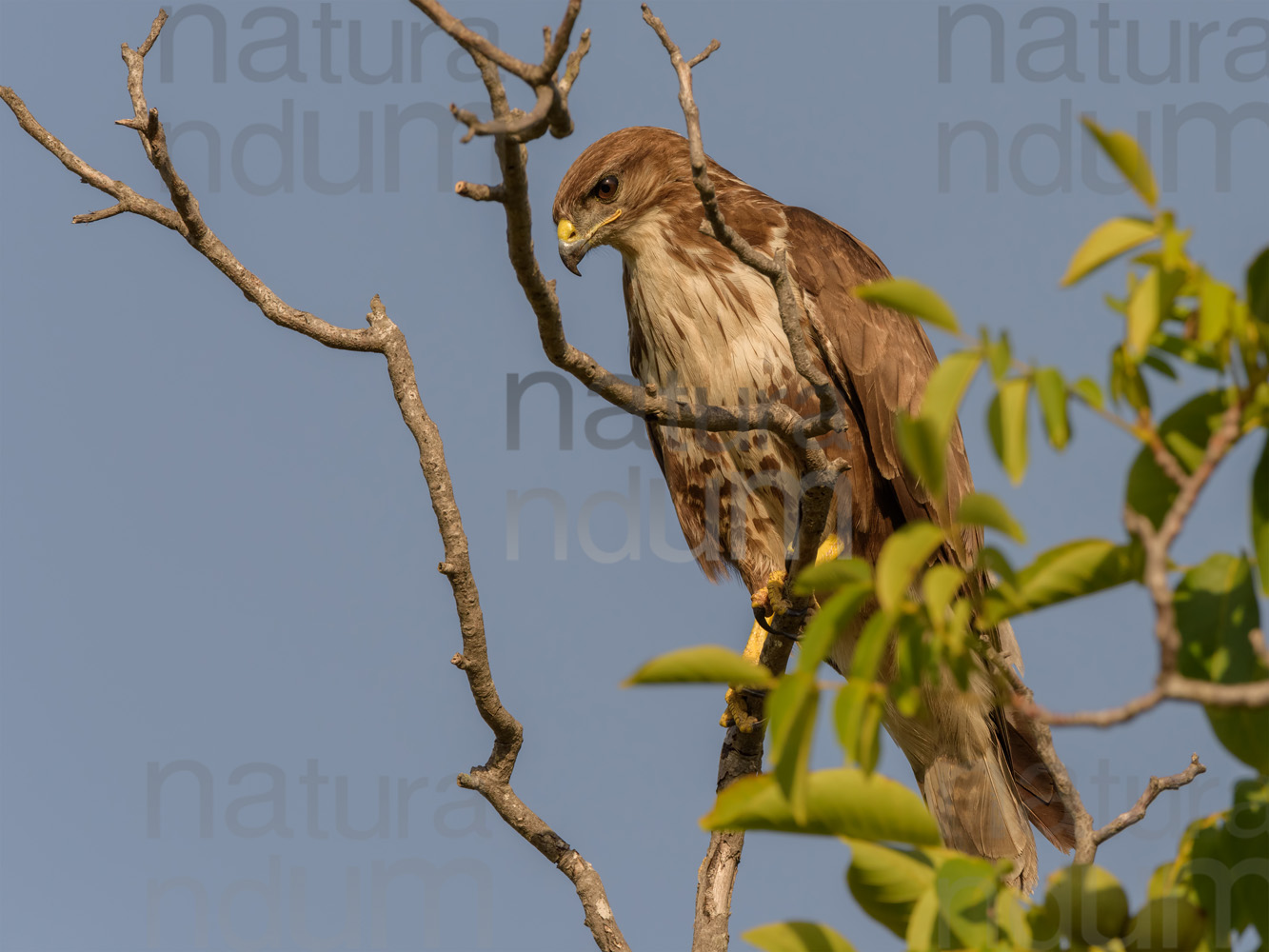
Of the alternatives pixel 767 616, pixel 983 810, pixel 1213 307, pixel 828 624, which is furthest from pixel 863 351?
pixel 828 624

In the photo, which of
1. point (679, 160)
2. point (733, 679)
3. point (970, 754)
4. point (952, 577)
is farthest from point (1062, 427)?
point (970, 754)

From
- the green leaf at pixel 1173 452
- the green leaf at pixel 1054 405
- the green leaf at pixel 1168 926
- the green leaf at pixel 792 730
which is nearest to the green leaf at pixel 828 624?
the green leaf at pixel 792 730

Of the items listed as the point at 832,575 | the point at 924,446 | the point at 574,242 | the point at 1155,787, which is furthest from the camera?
the point at 574,242

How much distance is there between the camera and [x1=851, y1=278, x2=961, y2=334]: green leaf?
146cm

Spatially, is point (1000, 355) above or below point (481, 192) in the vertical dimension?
below

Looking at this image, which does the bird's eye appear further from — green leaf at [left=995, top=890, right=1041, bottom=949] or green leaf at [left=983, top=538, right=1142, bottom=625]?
green leaf at [left=995, top=890, right=1041, bottom=949]

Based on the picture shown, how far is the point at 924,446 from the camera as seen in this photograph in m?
1.39

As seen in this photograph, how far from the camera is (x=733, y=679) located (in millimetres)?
1627

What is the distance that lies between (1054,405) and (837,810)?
62 centimetres

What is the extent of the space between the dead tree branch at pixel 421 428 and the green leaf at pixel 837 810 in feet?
Result: 8.28

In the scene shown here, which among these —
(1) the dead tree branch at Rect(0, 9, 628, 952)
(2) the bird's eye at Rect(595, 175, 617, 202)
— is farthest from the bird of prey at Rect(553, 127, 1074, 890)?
(1) the dead tree branch at Rect(0, 9, 628, 952)

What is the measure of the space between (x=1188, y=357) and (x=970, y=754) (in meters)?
5.15

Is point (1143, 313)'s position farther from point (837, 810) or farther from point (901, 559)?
point (837, 810)

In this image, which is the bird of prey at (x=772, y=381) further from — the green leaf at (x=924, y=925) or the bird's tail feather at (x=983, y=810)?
the green leaf at (x=924, y=925)
